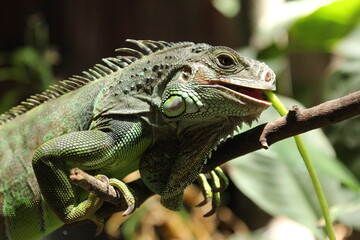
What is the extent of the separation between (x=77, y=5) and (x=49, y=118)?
3.82m

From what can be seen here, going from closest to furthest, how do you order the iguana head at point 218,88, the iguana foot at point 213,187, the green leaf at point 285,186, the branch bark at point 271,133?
1. the branch bark at point 271,133
2. the iguana head at point 218,88
3. the iguana foot at point 213,187
4. the green leaf at point 285,186

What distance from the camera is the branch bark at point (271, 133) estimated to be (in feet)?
4.42

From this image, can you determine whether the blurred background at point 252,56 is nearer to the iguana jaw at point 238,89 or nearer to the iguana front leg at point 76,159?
the iguana front leg at point 76,159

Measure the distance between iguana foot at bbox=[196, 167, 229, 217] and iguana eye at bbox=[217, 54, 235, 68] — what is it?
44 cm

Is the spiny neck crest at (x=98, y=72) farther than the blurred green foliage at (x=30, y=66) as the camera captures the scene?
No

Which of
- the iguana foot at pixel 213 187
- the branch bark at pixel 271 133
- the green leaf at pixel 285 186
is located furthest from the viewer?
the green leaf at pixel 285 186

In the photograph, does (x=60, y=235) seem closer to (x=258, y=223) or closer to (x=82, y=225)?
(x=82, y=225)

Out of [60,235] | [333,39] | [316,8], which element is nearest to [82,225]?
[60,235]

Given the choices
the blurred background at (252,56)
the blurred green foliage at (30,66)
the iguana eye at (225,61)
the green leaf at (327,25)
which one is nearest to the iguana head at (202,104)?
the iguana eye at (225,61)

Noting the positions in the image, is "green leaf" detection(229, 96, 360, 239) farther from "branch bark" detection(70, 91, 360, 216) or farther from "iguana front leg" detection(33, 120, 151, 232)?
"iguana front leg" detection(33, 120, 151, 232)

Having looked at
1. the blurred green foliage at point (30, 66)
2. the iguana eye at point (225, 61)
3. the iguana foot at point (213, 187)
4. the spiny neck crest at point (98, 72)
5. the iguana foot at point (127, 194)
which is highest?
the iguana eye at point (225, 61)

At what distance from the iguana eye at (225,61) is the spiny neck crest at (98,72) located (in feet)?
0.65

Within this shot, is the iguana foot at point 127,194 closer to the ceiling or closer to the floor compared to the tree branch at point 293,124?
closer to the floor

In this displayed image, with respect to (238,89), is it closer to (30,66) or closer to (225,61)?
(225,61)
